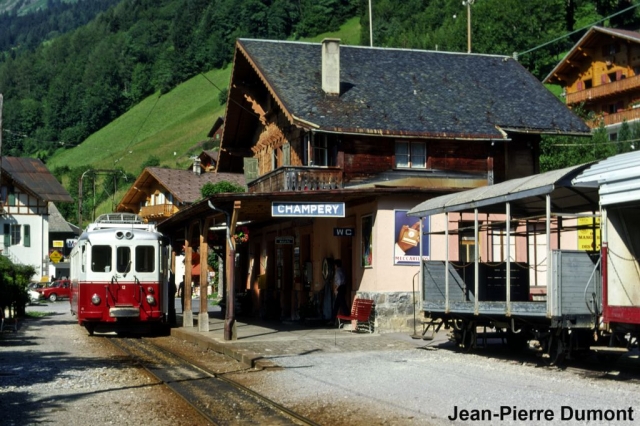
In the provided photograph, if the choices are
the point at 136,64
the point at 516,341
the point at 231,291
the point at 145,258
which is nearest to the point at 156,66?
the point at 136,64

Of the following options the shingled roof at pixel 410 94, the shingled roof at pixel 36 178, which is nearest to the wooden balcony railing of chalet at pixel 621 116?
the shingled roof at pixel 410 94

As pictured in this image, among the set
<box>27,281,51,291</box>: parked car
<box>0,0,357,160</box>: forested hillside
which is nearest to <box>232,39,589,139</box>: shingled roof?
<box>27,281,51,291</box>: parked car

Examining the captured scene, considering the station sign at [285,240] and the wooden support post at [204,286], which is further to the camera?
the station sign at [285,240]

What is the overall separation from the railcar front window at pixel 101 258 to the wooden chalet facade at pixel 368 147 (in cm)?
229

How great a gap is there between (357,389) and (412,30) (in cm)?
10536

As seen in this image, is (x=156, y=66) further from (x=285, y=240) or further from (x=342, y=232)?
(x=342, y=232)

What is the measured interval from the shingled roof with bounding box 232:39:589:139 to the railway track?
1054cm

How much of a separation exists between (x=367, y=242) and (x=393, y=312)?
2.01 metres

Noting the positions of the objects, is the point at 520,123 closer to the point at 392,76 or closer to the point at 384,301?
the point at 392,76

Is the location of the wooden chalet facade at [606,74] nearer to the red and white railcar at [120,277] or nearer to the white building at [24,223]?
the white building at [24,223]

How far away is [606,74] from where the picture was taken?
71.4 m

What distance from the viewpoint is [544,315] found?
52.4 feet

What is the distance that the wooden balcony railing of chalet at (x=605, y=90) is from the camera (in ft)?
218

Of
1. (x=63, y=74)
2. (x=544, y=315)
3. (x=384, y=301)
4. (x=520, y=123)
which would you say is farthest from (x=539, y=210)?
(x=63, y=74)
